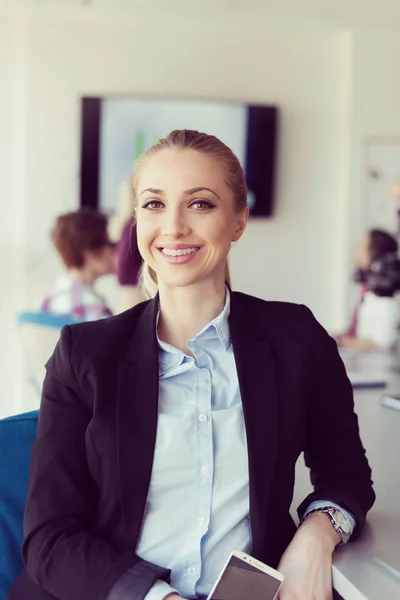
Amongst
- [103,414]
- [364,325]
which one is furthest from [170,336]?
[364,325]

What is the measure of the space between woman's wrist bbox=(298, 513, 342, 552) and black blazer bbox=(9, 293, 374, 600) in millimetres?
38

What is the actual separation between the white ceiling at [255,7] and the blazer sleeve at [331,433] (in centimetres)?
347

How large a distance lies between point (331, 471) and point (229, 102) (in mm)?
3674

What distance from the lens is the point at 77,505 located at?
99 cm

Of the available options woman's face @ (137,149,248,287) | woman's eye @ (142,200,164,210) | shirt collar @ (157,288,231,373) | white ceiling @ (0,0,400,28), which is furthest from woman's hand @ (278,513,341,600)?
white ceiling @ (0,0,400,28)

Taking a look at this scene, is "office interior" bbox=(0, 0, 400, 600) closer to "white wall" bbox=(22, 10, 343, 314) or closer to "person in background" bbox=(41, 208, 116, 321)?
"white wall" bbox=(22, 10, 343, 314)

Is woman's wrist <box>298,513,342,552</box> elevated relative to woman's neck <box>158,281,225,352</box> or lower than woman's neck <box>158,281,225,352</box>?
lower

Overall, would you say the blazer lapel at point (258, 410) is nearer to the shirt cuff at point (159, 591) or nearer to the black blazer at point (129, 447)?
the black blazer at point (129, 447)

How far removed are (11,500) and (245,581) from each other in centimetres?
40

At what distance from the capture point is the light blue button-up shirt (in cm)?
100

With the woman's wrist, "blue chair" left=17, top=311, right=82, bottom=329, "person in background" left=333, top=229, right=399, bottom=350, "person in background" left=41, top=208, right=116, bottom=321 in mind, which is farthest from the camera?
"person in background" left=333, top=229, right=399, bottom=350

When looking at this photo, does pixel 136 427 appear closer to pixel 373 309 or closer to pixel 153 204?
pixel 153 204

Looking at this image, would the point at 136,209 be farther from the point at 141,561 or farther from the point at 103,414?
the point at 141,561

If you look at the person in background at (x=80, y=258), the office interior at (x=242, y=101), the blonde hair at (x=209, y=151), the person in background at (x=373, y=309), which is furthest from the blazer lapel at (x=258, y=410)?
the office interior at (x=242, y=101)
